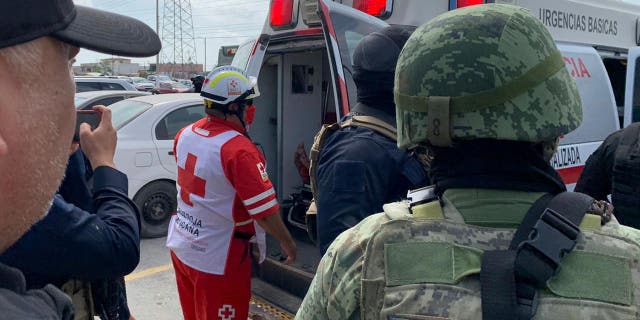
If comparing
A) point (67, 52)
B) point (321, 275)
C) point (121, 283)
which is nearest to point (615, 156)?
point (321, 275)

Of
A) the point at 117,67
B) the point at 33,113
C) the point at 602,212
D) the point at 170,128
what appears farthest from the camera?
the point at 117,67

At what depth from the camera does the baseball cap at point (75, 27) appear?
853 millimetres

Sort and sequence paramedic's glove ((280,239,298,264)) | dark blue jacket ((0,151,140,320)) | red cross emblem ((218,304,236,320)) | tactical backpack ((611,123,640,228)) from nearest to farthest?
dark blue jacket ((0,151,140,320)) → tactical backpack ((611,123,640,228)) → red cross emblem ((218,304,236,320)) → paramedic's glove ((280,239,298,264))

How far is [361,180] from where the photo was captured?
7.16ft

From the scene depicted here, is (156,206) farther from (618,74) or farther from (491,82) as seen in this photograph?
(491,82)

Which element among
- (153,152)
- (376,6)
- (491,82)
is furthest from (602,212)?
(153,152)

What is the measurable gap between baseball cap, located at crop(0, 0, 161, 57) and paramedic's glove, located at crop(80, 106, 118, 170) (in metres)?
0.90

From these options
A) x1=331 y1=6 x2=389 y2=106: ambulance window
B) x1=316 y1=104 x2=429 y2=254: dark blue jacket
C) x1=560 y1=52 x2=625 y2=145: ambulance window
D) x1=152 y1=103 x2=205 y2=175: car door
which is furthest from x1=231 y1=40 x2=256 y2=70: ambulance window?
x1=152 y1=103 x2=205 y2=175: car door

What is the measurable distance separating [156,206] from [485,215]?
5.75 m

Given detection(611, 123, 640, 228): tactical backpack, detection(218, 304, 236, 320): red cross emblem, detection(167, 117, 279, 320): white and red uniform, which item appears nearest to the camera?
detection(611, 123, 640, 228): tactical backpack

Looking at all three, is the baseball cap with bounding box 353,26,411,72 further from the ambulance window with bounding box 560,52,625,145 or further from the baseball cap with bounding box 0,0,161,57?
the ambulance window with bounding box 560,52,625,145

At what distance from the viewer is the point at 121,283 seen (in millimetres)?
2230

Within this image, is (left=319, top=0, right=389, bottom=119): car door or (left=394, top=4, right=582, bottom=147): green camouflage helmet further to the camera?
(left=319, top=0, right=389, bottom=119): car door

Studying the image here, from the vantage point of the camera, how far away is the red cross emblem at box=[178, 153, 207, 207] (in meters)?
3.15
